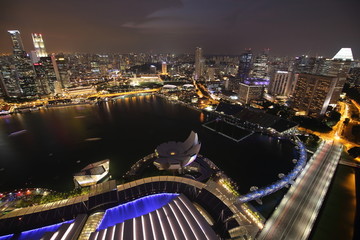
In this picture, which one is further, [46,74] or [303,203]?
[46,74]

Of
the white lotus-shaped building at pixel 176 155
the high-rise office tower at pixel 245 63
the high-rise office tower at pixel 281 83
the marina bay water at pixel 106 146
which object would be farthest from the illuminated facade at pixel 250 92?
the white lotus-shaped building at pixel 176 155

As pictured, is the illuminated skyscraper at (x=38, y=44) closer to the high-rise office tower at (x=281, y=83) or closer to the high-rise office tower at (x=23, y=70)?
the high-rise office tower at (x=23, y=70)

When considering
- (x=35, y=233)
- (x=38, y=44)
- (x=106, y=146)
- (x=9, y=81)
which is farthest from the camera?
(x=38, y=44)

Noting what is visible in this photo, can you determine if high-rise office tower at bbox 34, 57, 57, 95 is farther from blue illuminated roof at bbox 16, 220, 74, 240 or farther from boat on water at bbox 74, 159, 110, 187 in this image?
blue illuminated roof at bbox 16, 220, 74, 240

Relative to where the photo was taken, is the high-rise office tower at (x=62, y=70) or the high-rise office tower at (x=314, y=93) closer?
the high-rise office tower at (x=314, y=93)

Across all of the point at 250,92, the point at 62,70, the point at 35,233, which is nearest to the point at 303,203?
the point at 35,233

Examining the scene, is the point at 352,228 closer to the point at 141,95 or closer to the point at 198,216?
the point at 198,216

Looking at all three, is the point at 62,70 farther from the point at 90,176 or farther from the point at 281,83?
the point at 281,83
